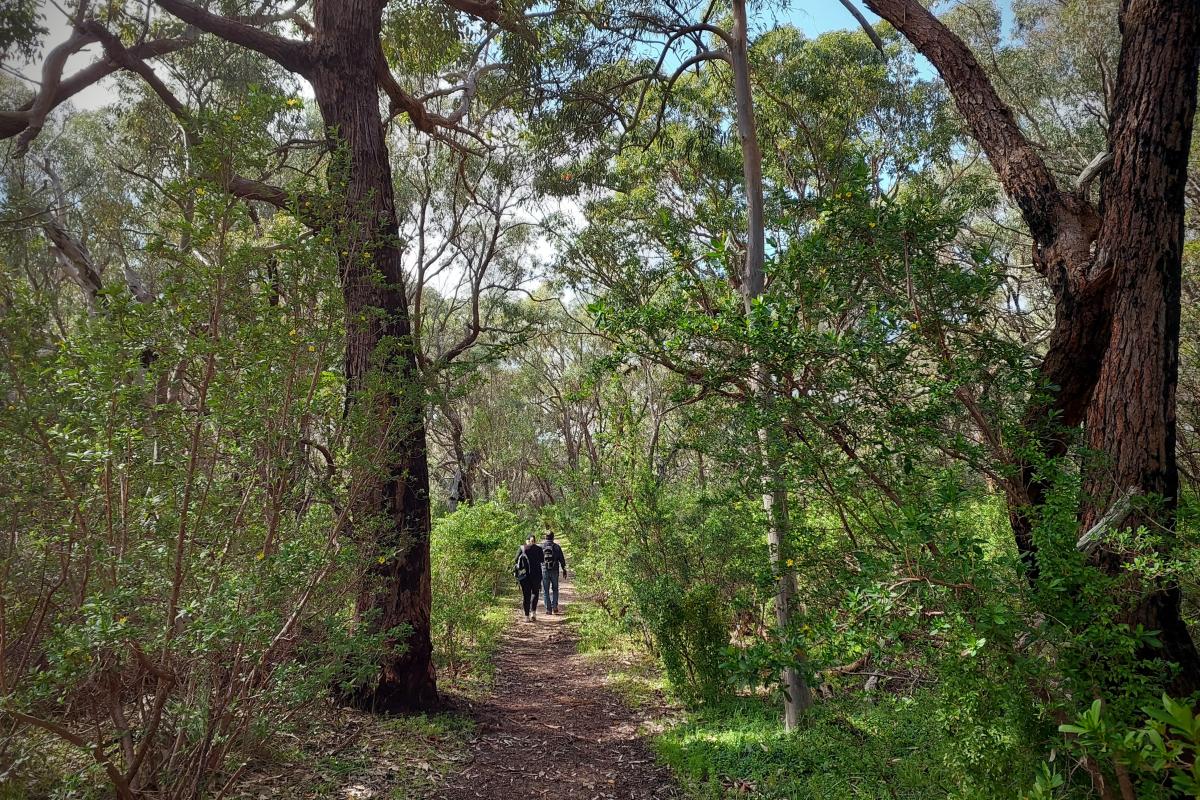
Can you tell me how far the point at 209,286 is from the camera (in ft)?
9.55

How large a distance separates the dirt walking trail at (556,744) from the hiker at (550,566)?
322 cm

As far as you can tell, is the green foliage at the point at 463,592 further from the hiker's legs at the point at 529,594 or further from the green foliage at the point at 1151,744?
the green foliage at the point at 1151,744

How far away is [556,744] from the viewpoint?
5566 mm

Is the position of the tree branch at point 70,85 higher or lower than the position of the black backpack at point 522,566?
higher

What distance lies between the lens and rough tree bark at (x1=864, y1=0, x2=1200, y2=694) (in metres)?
2.96

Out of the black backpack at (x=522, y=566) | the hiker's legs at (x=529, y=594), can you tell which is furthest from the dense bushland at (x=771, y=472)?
the hiker's legs at (x=529, y=594)

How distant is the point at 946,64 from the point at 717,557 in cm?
450

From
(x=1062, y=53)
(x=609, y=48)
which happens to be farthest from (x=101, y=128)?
(x=1062, y=53)

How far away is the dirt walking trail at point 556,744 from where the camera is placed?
15.0 ft

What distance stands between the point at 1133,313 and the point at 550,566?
1018 centimetres

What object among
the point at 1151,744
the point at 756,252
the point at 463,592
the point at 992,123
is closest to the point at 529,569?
the point at 463,592

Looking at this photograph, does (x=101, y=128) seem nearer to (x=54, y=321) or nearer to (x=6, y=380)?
(x=54, y=321)

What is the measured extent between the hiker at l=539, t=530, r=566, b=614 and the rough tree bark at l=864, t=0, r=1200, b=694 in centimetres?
919

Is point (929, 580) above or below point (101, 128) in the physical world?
below
